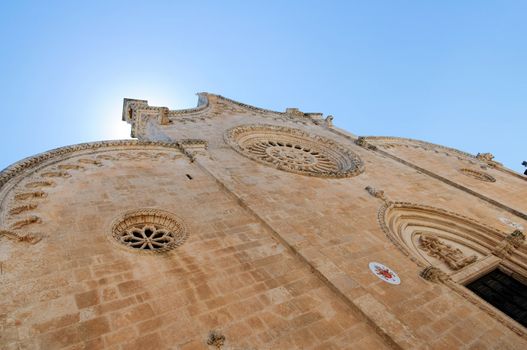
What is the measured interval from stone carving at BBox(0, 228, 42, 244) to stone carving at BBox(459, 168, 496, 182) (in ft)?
66.2

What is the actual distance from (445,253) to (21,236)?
1236 centimetres

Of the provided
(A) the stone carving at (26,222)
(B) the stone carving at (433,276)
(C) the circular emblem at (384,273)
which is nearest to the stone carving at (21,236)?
(A) the stone carving at (26,222)

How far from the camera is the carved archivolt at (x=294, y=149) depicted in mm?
16953

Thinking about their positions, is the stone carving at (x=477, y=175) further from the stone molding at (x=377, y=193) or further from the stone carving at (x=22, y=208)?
the stone carving at (x=22, y=208)

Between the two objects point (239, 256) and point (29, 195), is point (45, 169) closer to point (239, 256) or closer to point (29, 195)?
point (29, 195)

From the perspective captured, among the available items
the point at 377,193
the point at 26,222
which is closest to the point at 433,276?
the point at 377,193

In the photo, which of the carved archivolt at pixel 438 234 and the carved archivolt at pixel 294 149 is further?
the carved archivolt at pixel 294 149

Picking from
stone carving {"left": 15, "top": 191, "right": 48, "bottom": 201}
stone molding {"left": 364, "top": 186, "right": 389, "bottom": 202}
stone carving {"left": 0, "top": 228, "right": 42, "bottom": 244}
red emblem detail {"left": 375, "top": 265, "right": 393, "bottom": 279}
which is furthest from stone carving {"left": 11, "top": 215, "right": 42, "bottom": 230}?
stone molding {"left": 364, "top": 186, "right": 389, "bottom": 202}

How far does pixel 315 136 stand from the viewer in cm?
2131

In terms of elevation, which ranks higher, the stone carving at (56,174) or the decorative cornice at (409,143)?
the decorative cornice at (409,143)

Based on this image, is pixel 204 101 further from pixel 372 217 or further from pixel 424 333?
pixel 424 333

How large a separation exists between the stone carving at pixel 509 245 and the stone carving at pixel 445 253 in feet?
3.62

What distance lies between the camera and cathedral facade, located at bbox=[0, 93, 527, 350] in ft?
21.4

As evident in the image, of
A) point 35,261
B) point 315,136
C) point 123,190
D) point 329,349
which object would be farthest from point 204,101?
point 329,349
